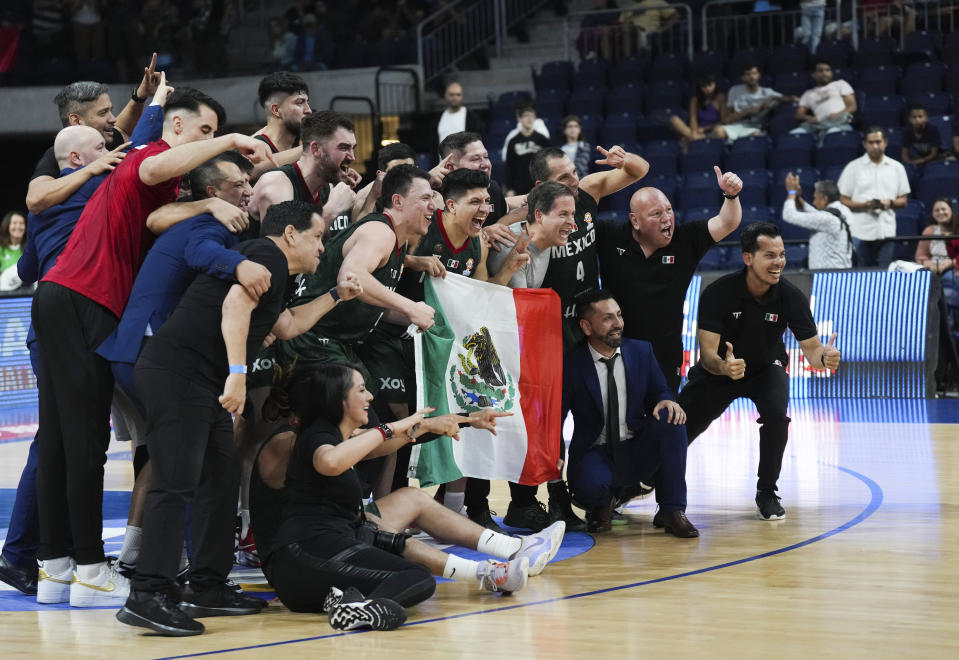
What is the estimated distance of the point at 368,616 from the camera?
4.86 metres

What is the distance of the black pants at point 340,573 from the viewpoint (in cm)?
506

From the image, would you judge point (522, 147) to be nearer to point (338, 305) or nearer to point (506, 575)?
point (338, 305)

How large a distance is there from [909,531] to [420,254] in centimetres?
287

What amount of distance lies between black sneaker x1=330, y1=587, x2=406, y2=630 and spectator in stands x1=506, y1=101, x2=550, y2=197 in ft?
31.4

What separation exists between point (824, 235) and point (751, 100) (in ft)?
12.2

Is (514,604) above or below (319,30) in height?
below

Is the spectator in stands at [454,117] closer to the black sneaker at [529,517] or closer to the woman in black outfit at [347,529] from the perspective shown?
the black sneaker at [529,517]

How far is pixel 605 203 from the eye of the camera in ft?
51.3

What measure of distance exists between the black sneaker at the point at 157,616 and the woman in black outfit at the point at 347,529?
0.45 metres

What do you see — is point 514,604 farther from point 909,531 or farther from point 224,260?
point 909,531

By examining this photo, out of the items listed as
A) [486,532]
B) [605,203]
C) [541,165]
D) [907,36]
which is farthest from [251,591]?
[907,36]

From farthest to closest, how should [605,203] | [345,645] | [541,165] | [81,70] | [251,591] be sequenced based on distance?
[81,70] < [605,203] < [541,165] < [251,591] < [345,645]

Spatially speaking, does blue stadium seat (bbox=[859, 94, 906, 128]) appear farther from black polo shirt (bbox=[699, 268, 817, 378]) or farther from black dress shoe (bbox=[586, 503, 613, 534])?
black dress shoe (bbox=[586, 503, 613, 534])

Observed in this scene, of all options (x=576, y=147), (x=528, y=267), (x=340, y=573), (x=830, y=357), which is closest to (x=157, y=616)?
(x=340, y=573)
